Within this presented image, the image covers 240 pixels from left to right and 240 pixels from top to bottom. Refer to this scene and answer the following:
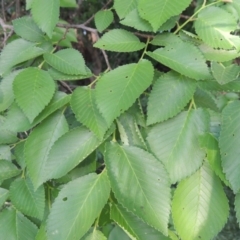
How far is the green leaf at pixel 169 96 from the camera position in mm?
558

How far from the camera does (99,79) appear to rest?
23.3 inches

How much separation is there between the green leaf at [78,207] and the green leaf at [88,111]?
3.1 inches

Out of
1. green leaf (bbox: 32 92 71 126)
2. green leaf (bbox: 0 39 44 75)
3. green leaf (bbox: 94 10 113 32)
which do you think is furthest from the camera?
green leaf (bbox: 94 10 113 32)

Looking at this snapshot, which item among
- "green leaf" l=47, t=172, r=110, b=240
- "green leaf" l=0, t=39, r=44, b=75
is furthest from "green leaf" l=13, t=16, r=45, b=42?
"green leaf" l=47, t=172, r=110, b=240

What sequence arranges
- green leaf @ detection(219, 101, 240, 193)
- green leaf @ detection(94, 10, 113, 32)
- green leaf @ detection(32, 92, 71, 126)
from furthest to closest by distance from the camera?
green leaf @ detection(94, 10, 113, 32) → green leaf @ detection(32, 92, 71, 126) → green leaf @ detection(219, 101, 240, 193)

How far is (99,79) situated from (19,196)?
264mm

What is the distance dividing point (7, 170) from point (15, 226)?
0.11m

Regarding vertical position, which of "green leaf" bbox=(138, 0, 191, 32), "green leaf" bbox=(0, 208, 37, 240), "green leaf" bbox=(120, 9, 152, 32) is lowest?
"green leaf" bbox=(0, 208, 37, 240)

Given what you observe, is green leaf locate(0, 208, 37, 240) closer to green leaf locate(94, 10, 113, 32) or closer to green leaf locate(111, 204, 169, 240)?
green leaf locate(111, 204, 169, 240)

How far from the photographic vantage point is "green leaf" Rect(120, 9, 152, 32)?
623 mm

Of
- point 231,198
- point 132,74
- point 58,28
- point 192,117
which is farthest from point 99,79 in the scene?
point 231,198

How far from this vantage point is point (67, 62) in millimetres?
653

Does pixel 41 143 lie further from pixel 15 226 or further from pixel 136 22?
pixel 136 22

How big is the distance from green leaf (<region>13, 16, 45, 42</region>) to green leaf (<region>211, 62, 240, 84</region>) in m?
0.39
